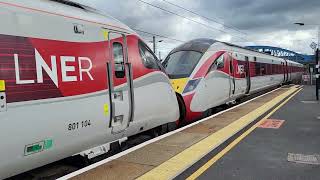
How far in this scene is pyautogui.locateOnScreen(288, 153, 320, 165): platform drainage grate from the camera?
7426 mm

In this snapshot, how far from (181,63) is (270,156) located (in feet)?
22.7

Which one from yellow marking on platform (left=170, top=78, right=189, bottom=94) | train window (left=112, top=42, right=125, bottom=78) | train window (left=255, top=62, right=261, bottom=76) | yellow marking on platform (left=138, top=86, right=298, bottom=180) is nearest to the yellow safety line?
yellow marking on platform (left=138, top=86, right=298, bottom=180)

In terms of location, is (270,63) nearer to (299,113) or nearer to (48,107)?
(299,113)

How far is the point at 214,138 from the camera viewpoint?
29.8ft

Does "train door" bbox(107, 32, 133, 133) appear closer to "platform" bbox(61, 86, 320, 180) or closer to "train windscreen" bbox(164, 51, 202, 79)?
"platform" bbox(61, 86, 320, 180)

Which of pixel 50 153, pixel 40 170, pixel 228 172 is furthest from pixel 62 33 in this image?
pixel 228 172

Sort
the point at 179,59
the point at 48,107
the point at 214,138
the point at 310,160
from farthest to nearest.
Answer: the point at 179,59 < the point at 214,138 < the point at 310,160 < the point at 48,107

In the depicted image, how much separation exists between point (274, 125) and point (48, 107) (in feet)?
26.2

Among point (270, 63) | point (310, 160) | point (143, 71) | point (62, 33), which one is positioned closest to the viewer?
point (62, 33)

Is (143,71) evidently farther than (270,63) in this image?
No

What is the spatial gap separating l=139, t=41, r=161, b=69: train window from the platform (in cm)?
160

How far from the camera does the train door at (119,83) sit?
7.20 m

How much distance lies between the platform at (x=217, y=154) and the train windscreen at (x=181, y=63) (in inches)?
97.5

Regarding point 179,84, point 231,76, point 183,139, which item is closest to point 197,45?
point 179,84
